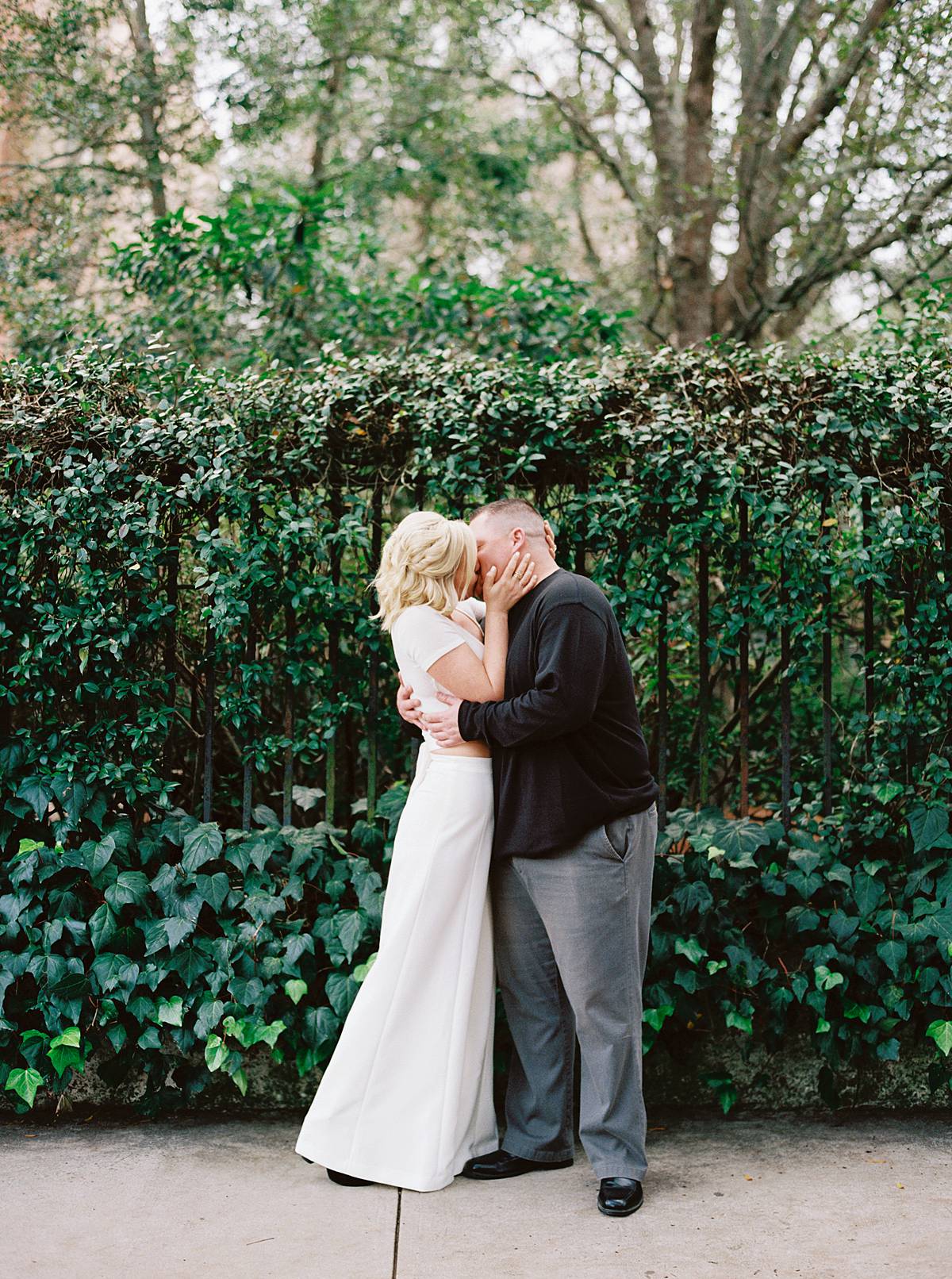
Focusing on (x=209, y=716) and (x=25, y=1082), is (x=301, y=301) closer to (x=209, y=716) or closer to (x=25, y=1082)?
(x=209, y=716)

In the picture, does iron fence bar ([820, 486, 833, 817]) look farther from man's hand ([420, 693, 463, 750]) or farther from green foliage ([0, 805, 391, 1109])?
green foliage ([0, 805, 391, 1109])

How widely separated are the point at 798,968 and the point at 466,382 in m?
2.46

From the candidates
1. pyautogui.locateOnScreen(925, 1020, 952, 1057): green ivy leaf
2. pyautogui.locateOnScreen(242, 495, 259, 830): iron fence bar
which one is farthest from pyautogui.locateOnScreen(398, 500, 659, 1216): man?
pyautogui.locateOnScreen(925, 1020, 952, 1057): green ivy leaf

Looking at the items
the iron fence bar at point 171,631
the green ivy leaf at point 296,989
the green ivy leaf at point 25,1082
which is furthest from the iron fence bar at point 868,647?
the green ivy leaf at point 25,1082

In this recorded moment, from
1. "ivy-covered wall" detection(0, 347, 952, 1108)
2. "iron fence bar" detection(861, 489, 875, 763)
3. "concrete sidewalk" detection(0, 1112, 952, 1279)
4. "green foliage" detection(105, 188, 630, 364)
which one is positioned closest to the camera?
"concrete sidewalk" detection(0, 1112, 952, 1279)

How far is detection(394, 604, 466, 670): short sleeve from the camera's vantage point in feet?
11.4

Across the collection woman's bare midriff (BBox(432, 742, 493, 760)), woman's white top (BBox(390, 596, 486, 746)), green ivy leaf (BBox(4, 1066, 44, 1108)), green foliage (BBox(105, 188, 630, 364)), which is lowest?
green ivy leaf (BBox(4, 1066, 44, 1108))

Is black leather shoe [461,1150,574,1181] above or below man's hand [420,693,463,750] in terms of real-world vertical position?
below

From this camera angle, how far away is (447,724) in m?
3.54

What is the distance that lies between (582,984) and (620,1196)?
624 mm

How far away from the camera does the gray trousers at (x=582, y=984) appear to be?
338cm

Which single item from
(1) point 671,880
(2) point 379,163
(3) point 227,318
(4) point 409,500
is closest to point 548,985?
(1) point 671,880

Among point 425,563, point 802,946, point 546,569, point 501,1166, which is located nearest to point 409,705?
point 425,563

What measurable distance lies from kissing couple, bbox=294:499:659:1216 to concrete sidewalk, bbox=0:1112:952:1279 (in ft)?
0.51
